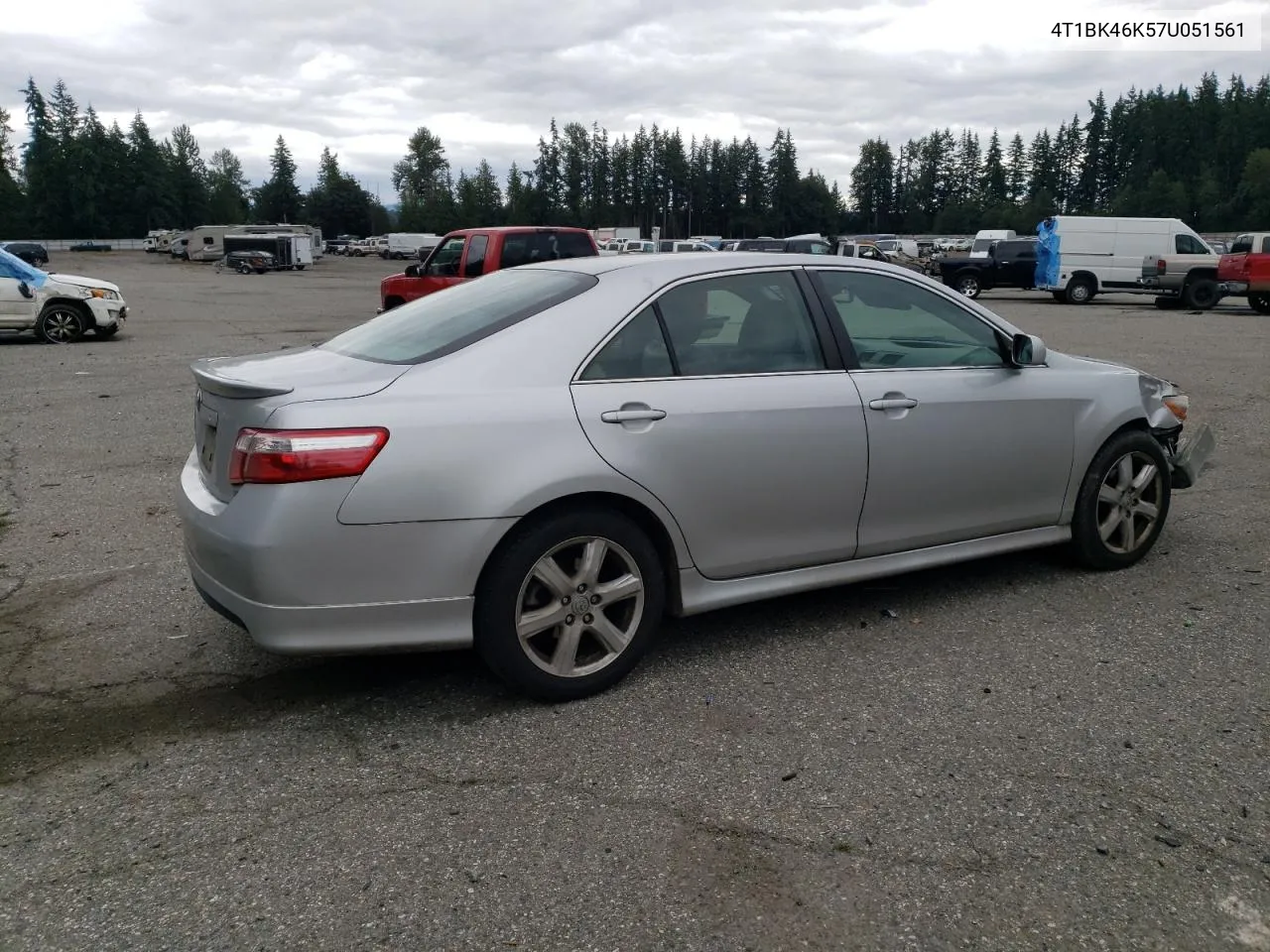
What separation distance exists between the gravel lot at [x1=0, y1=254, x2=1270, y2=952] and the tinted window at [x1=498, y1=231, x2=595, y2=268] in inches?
436

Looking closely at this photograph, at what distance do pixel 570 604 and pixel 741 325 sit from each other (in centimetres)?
132

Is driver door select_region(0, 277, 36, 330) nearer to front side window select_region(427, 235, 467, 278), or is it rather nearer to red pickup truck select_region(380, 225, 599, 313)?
red pickup truck select_region(380, 225, 599, 313)

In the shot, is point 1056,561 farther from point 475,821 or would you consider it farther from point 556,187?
point 556,187

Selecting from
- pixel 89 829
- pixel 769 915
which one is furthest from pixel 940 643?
pixel 89 829


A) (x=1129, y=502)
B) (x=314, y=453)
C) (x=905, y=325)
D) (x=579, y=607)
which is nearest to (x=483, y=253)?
(x=905, y=325)

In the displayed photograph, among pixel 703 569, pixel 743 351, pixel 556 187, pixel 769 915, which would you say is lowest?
pixel 769 915

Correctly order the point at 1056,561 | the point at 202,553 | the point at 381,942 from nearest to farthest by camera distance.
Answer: the point at 381,942, the point at 202,553, the point at 1056,561

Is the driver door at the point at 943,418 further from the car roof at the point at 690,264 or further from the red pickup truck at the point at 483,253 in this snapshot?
the red pickup truck at the point at 483,253

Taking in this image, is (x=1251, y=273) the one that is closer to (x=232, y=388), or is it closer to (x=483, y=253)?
(x=483, y=253)

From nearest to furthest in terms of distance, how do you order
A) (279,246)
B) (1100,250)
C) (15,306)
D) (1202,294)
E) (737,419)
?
(737,419)
(15,306)
(1202,294)
(1100,250)
(279,246)

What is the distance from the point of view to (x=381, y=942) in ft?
8.06

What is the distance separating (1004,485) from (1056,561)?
876mm

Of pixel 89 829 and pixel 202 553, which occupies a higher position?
pixel 202 553

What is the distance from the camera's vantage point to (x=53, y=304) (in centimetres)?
1647
